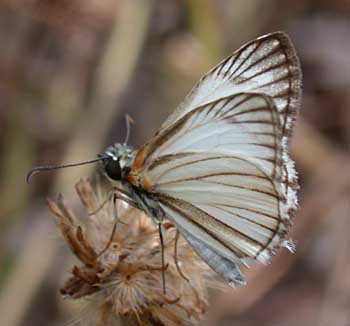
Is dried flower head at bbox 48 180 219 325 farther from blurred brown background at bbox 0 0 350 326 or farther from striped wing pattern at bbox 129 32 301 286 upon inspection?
blurred brown background at bbox 0 0 350 326

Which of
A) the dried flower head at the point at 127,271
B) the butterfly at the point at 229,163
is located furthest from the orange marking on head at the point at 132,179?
the dried flower head at the point at 127,271

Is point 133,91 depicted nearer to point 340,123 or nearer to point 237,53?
point 340,123

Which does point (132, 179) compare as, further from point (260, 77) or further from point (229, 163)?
point (260, 77)

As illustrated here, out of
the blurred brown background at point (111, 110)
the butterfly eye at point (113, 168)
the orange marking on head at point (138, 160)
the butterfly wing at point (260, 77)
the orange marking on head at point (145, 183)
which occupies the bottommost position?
the blurred brown background at point (111, 110)

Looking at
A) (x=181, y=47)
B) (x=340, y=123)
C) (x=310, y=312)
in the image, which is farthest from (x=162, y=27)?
(x=310, y=312)

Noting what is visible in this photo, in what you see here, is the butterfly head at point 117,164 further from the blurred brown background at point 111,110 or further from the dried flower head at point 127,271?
the blurred brown background at point 111,110

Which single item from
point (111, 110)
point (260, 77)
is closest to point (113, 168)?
point (260, 77)
